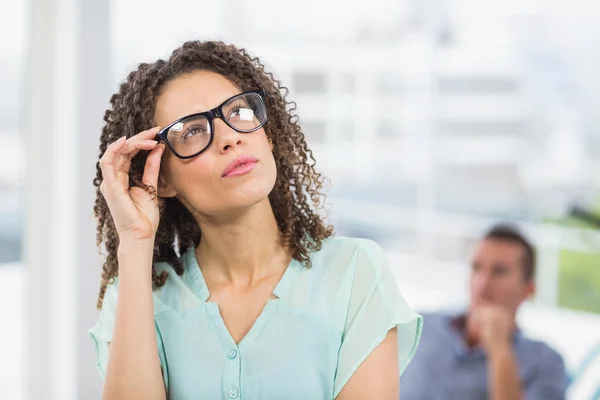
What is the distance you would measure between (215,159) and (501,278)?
5.87ft

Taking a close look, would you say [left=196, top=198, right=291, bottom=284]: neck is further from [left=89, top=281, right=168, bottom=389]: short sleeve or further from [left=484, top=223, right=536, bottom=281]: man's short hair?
[left=484, top=223, right=536, bottom=281]: man's short hair

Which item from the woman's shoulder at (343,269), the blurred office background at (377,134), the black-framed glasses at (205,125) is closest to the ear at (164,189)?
the black-framed glasses at (205,125)

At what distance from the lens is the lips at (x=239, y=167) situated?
112 centimetres

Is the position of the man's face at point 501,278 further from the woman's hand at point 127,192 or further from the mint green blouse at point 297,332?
the woman's hand at point 127,192

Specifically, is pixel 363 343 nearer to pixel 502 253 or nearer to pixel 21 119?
pixel 502 253

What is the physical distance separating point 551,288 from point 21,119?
10.7 ft

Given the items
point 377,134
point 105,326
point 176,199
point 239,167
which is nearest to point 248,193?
point 239,167

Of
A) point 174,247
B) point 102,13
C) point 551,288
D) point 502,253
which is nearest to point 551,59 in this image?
point 551,288

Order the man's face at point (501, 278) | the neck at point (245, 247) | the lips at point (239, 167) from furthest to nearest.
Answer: the man's face at point (501, 278) < the neck at point (245, 247) < the lips at point (239, 167)

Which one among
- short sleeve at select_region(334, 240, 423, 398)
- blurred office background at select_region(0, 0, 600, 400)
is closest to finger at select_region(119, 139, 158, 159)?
short sleeve at select_region(334, 240, 423, 398)

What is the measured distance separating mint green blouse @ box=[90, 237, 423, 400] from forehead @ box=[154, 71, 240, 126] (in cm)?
29

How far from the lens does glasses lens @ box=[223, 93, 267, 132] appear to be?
1.14 meters

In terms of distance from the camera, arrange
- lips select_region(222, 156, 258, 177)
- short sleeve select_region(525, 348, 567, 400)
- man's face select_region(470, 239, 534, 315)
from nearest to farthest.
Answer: lips select_region(222, 156, 258, 177), short sleeve select_region(525, 348, 567, 400), man's face select_region(470, 239, 534, 315)

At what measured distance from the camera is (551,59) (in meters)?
5.81
